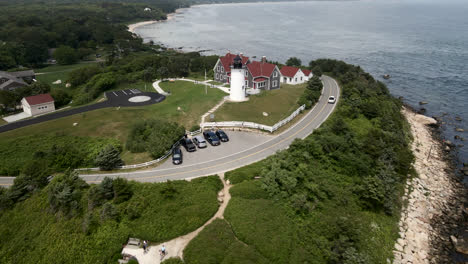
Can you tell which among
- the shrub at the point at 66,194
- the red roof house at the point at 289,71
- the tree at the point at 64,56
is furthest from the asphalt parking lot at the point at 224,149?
the tree at the point at 64,56

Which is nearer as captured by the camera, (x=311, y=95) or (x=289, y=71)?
(x=311, y=95)

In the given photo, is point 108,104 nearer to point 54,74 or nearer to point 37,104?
point 37,104

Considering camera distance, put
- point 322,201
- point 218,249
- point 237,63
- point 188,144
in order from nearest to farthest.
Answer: point 218,249 → point 322,201 → point 188,144 → point 237,63

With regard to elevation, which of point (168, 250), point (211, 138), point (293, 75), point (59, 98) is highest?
point (293, 75)

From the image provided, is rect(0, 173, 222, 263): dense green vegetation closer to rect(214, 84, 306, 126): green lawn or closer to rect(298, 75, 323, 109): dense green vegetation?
rect(214, 84, 306, 126): green lawn

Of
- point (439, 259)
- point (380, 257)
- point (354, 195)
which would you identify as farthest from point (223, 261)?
point (439, 259)

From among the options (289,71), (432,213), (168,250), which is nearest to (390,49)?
(289,71)
